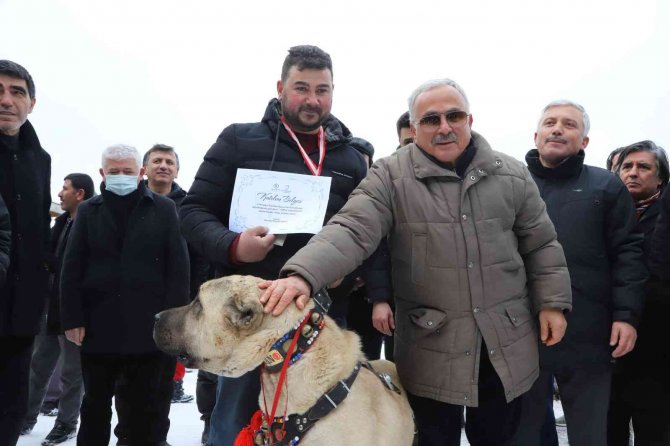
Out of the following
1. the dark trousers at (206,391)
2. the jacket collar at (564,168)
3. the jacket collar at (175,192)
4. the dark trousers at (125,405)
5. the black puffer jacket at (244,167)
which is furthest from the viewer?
the jacket collar at (175,192)

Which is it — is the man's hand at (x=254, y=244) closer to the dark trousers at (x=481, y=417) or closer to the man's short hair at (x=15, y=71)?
the dark trousers at (x=481, y=417)

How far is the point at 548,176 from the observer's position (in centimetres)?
359

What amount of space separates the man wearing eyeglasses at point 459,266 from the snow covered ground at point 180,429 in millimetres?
2772

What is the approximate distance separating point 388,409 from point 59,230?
476 cm

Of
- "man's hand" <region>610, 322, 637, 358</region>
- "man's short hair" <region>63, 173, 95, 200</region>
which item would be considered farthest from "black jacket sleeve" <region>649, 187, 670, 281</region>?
"man's short hair" <region>63, 173, 95, 200</region>

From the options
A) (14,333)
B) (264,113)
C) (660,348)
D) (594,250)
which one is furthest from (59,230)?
(660,348)

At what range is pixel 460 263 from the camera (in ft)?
8.55

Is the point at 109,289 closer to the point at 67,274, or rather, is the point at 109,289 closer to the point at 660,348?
the point at 67,274

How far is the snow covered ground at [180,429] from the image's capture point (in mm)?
5188

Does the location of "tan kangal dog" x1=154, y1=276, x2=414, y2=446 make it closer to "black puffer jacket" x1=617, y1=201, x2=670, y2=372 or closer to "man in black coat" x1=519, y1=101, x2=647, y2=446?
"man in black coat" x1=519, y1=101, x2=647, y2=446

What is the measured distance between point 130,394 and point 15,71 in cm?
238

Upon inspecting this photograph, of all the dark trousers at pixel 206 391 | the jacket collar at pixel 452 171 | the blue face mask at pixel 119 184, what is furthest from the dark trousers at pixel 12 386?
the jacket collar at pixel 452 171

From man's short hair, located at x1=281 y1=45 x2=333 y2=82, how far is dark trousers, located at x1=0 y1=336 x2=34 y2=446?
2253mm

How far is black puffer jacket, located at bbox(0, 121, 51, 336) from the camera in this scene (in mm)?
3305
